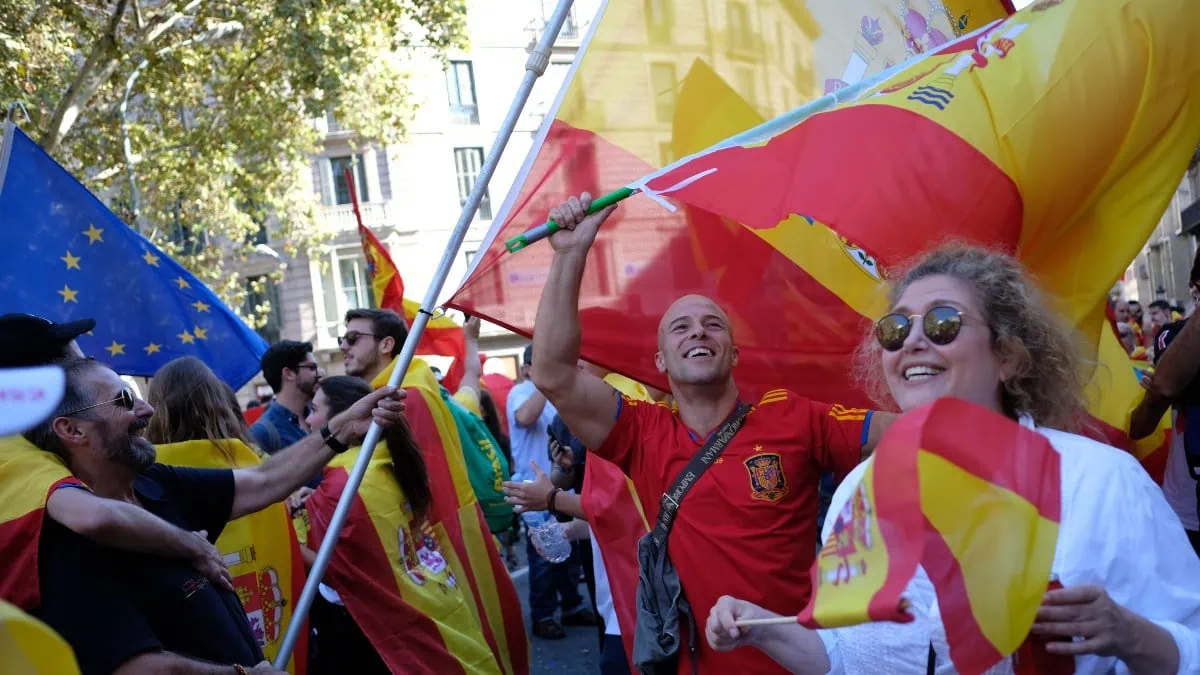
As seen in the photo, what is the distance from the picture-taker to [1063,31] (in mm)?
3697

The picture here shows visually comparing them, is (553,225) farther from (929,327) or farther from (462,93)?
(462,93)

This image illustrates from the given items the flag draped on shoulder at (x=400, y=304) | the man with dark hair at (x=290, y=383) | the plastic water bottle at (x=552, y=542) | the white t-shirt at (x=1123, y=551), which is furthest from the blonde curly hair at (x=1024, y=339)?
the flag draped on shoulder at (x=400, y=304)

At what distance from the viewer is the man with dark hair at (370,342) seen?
19.4 feet

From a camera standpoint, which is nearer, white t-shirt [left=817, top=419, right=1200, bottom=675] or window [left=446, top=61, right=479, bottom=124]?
white t-shirt [left=817, top=419, right=1200, bottom=675]

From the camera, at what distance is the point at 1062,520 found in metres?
1.96

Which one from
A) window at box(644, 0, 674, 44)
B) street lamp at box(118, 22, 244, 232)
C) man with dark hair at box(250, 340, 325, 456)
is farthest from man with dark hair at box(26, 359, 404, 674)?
street lamp at box(118, 22, 244, 232)

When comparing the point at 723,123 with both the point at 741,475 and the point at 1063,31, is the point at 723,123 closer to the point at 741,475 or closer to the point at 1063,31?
the point at 1063,31

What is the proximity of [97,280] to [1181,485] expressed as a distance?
490 cm

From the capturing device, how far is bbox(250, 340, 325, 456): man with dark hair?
21.3ft

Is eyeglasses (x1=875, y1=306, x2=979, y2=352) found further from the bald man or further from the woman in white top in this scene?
the bald man

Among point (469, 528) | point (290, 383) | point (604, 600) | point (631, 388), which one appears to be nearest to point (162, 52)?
point (290, 383)

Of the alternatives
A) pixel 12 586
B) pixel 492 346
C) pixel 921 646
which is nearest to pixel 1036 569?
pixel 921 646

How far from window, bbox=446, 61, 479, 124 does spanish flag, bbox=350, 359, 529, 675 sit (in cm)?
3359

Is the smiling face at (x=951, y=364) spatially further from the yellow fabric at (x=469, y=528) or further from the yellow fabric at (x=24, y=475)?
the yellow fabric at (x=469, y=528)
